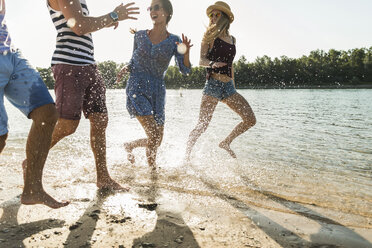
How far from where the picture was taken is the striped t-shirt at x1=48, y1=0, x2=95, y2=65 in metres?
2.83

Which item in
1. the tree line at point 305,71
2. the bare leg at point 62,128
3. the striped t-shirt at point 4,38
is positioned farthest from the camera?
the tree line at point 305,71

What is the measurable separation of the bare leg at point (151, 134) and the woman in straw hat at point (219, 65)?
2.37ft

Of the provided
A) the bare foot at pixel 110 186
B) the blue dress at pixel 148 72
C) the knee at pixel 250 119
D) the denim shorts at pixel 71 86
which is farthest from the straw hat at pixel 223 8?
the bare foot at pixel 110 186

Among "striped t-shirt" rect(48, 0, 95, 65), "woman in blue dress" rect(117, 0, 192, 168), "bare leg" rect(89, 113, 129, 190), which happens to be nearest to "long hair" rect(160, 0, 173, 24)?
"woman in blue dress" rect(117, 0, 192, 168)

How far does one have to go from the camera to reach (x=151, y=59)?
3928 mm

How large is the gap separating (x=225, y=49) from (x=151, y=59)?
1379mm

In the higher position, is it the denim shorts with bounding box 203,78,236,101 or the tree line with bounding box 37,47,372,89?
the tree line with bounding box 37,47,372,89

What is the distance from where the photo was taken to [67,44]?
2.85 metres

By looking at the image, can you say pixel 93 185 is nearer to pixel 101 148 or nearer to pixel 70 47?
pixel 101 148

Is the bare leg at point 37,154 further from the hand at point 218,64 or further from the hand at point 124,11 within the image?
the hand at point 218,64

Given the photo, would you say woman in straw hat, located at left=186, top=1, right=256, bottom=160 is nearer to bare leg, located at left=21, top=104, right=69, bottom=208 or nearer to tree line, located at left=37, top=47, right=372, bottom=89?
bare leg, located at left=21, top=104, right=69, bottom=208

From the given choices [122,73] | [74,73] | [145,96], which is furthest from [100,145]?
[122,73]

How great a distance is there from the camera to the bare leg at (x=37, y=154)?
231cm

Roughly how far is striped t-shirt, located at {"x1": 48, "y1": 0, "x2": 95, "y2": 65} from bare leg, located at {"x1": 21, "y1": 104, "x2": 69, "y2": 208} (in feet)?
2.38
